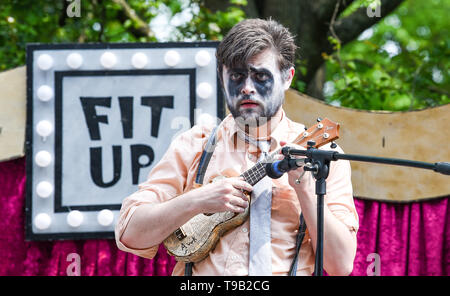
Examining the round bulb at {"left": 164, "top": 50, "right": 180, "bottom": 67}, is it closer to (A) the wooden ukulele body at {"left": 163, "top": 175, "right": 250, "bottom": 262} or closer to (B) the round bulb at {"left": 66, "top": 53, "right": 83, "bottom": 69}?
(B) the round bulb at {"left": 66, "top": 53, "right": 83, "bottom": 69}

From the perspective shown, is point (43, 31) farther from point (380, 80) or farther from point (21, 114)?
point (380, 80)

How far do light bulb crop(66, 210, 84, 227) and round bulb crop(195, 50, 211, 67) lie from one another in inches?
40.4

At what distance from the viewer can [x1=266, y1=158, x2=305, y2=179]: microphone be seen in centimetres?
221

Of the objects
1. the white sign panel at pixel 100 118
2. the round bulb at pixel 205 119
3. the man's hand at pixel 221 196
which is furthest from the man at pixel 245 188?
the white sign panel at pixel 100 118

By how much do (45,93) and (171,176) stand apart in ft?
4.31

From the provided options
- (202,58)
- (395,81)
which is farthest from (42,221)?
(395,81)

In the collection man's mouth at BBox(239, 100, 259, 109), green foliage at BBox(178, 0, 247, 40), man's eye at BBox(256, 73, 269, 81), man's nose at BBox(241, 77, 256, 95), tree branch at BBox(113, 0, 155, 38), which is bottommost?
man's mouth at BBox(239, 100, 259, 109)

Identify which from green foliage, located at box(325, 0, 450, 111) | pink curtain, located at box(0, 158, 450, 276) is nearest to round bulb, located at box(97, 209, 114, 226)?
pink curtain, located at box(0, 158, 450, 276)

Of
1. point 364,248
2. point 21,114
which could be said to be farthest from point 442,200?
point 21,114

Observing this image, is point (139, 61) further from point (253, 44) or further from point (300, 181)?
point (300, 181)

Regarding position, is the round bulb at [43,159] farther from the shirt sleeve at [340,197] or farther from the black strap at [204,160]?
the shirt sleeve at [340,197]

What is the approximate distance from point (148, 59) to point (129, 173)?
2.05 feet

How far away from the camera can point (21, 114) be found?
3.71 metres

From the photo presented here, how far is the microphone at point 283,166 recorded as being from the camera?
7.25 ft
